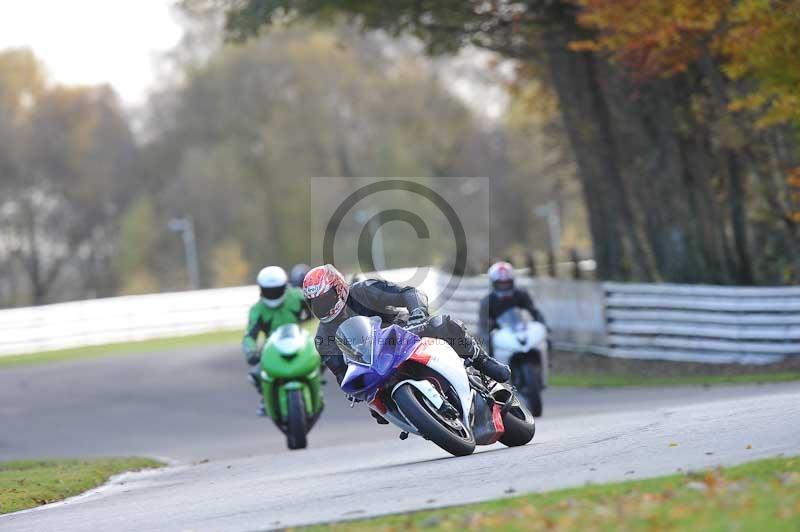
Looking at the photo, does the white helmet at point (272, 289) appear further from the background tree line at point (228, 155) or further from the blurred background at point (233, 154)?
the background tree line at point (228, 155)

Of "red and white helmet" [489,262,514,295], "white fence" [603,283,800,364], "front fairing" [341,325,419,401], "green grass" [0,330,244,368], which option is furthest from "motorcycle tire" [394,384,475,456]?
"green grass" [0,330,244,368]

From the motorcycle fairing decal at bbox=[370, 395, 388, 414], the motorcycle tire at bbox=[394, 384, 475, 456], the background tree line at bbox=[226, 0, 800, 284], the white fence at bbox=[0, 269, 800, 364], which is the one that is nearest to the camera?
the motorcycle tire at bbox=[394, 384, 475, 456]

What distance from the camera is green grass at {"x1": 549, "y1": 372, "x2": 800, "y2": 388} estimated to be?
19.5 m

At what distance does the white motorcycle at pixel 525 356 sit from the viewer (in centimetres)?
1633

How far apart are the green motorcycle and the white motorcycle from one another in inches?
94.5

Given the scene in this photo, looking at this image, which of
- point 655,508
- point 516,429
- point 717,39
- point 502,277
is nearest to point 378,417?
point 516,429

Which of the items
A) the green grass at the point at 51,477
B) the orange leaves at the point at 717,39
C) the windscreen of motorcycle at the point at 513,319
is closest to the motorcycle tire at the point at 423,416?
the green grass at the point at 51,477

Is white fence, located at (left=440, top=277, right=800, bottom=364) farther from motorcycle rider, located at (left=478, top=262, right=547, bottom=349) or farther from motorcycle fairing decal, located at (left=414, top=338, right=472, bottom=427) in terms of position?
motorcycle fairing decal, located at (left=414, top=338, right=472, bottom=427)

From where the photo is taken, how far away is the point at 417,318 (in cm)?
1045

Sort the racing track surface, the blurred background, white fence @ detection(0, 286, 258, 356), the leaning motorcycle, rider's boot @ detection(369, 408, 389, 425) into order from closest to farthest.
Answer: the racing track surface < the leaning motorcycle < rider's boot @ detection(369, 408, 389, 425) < white fence @ detection(0, 286, 258, 356) < the blurred background

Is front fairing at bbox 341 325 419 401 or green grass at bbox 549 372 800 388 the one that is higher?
front fairing at bbox 341 325 419 401

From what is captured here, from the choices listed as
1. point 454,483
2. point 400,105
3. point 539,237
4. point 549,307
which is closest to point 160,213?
point 400,105

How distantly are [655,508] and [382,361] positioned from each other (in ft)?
11.5

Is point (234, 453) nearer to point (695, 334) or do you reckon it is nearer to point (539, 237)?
point (695, 334)
